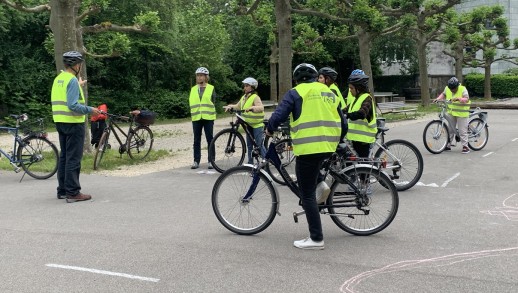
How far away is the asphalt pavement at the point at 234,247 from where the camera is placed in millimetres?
4188

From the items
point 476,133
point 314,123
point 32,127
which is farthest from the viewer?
point 476,133

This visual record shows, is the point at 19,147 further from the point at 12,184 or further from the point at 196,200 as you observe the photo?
the point at 196,200

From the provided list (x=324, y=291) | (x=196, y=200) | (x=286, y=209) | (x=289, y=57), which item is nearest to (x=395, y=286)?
(x=324, y=291)

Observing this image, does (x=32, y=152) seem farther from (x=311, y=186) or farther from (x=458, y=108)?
(x=458, y=108)

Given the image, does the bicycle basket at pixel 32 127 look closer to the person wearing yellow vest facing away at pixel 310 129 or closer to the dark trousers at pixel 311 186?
the person wearing yellow vest facing away at pixel 310 129

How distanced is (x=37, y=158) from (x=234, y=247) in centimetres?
535

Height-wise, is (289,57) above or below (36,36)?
below

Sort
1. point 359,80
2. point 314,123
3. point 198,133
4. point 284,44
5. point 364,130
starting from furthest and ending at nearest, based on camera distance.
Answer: point 284,44 → point 198,133 → point 364,130 → point 359,80 → point 314,123

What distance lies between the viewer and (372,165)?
18.0 ft

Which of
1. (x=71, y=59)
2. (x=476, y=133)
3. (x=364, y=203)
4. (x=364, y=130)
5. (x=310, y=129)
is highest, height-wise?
(x=71, y=59)

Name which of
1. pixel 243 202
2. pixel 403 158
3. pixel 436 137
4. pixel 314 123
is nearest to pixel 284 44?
pixel 436 137

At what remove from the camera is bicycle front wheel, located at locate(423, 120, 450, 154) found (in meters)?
11.4

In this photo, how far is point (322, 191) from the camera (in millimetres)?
5293

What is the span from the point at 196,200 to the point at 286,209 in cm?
134
